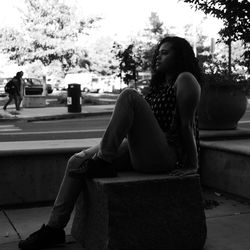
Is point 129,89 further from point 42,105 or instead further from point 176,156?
point 42,105

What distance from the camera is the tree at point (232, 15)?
19.4 ft

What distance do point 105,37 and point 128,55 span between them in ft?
183

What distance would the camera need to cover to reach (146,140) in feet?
11.8

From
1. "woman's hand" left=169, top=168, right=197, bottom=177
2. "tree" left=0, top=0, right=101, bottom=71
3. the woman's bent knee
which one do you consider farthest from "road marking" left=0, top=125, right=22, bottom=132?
"tree" left=0, top=0, right=101, bottom=71

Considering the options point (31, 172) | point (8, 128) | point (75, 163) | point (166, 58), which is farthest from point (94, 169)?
point (8, 128)

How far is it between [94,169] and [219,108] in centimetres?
359

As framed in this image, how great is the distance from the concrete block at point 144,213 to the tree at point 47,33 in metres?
35.1

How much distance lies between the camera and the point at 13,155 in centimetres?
506

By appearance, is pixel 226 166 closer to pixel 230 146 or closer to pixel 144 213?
pixel 230 146

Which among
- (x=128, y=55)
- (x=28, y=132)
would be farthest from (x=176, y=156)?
(x=128, y=55)

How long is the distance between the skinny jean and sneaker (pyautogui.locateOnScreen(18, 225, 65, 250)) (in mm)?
50

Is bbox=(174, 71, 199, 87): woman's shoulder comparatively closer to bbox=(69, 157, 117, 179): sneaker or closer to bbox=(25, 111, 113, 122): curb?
bbox=(69, 157, 117, 179): sneaker

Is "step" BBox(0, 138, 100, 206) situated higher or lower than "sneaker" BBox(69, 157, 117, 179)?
lower

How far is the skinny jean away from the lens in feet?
11.6
